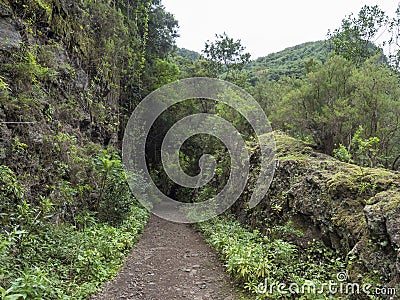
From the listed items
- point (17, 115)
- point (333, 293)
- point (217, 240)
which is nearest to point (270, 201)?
point (217, 240)

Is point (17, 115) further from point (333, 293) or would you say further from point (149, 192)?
point (149, 192)

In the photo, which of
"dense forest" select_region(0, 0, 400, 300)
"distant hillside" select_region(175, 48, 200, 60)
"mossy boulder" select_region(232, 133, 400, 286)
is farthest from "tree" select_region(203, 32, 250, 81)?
"distant hillside" select_region(175, 48, 200, 60)

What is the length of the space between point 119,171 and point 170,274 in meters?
5.51

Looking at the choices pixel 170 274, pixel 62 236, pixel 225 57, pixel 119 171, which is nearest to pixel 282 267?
pixel 170 274

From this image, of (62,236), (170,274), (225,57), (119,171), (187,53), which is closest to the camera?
(62,236)

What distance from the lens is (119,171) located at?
36.0 ft

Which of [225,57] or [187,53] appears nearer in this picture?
[225,57]

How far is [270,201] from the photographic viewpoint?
830 centimetres

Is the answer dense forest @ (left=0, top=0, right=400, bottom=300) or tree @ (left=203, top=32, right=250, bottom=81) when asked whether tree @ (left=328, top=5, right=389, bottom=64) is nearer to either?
dense forest @ (left=0, top=0, right=400, bottom=300)

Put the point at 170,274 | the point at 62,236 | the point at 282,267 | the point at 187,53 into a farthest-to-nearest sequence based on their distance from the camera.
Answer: the point at 187,53 < the point at 170,274 < the point at 62,236 < the point at 282,267

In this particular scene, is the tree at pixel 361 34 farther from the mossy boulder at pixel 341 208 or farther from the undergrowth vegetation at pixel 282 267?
the undergrowth vegetation at pixel 282 267

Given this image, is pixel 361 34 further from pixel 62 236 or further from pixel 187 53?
pixel 187 53

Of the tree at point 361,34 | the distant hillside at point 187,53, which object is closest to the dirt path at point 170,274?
the tree at point 361,34

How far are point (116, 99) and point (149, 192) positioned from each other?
683cm
